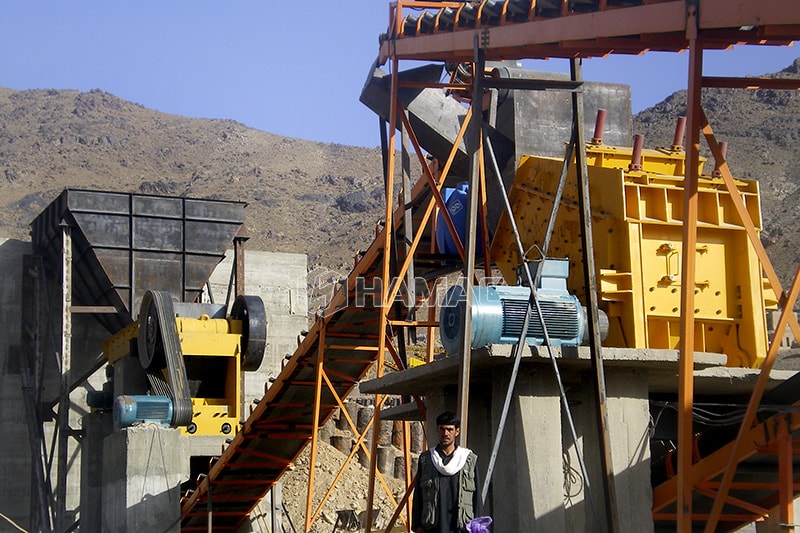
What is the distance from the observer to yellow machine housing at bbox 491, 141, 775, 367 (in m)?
14.3

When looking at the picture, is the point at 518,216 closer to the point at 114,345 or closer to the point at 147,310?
the point at 147,310

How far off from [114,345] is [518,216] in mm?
12228

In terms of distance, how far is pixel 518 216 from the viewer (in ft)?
53.8

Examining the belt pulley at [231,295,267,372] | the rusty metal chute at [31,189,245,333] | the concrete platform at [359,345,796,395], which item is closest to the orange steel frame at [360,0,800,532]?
the concrete platform at [359,345,796,395]

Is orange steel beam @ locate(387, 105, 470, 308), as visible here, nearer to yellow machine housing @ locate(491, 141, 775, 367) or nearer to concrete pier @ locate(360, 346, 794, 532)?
yellow machine housing @ locate(491, 141, 775, 367)

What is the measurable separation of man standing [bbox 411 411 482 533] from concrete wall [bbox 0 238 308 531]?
9.83 metres

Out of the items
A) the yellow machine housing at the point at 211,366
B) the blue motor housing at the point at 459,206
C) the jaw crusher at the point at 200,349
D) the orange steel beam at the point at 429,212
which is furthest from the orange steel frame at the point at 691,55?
the yellow machine housing at the point at 211,366

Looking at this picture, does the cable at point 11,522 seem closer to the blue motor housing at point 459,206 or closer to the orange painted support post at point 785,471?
the blue motor housing at point 459,206

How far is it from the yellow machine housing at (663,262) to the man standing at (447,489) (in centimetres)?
631

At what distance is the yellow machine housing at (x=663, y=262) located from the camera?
1427cm

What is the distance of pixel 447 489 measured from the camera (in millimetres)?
8227

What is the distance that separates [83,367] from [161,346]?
26.6ft

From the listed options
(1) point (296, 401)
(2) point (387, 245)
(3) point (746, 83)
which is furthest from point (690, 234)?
(1) point (296, 401)

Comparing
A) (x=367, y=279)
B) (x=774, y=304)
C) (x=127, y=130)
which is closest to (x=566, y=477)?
(x=774, y=304)
